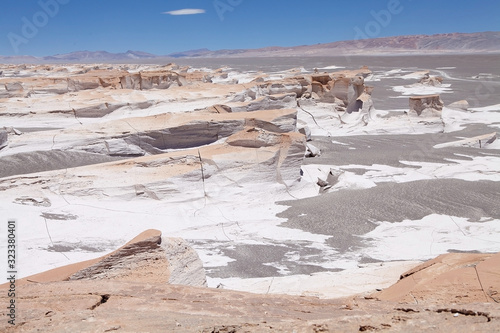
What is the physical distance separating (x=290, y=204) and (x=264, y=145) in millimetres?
1137

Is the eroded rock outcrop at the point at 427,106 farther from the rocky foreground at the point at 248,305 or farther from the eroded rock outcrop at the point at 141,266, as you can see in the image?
the eroded rock outcrop at the point at 141,266

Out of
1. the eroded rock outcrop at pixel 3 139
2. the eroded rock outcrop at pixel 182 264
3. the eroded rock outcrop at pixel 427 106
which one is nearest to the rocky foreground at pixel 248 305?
the eroded rock outcrop at pixel 182 264

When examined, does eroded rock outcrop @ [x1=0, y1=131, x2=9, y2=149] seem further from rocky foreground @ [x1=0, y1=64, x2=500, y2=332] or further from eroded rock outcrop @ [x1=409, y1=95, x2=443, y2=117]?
eroded rock outcrop @ [x1=409, y1=95, x2=443, y2=117]

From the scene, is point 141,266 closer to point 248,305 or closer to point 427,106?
point 248,305

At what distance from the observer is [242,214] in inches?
263

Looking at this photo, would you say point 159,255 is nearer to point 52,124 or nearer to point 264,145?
point 264,145

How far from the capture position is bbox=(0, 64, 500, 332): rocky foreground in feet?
7.79

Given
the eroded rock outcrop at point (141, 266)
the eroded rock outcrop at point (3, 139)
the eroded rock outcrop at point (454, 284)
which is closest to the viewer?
→ the eroded rock outcrop at point (454, 284)

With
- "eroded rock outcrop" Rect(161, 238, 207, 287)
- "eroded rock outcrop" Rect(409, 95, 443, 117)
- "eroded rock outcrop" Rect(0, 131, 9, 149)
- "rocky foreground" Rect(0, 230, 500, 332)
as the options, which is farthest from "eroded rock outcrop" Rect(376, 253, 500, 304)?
"eroded rock outcrop" Rect(409, 95, 443, 117)

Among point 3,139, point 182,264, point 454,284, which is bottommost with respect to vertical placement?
point 182,264

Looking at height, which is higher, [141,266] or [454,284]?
[454,284]

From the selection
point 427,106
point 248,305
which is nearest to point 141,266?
point 248,305

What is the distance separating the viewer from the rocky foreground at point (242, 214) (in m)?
2.38

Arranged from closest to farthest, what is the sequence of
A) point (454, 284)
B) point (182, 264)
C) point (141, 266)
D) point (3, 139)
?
point (454, 284)
point (141, 266)
point (182, 264)
point (3, 139)
